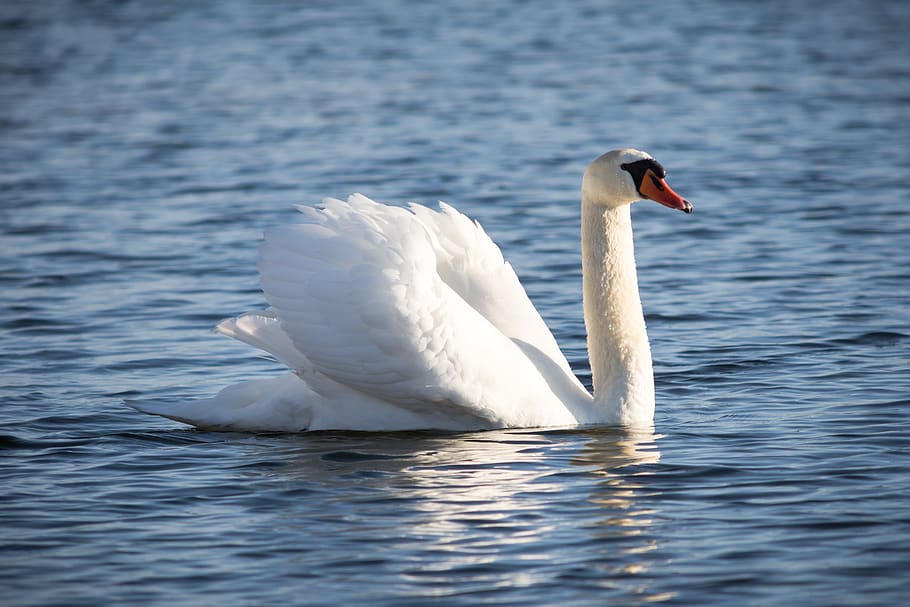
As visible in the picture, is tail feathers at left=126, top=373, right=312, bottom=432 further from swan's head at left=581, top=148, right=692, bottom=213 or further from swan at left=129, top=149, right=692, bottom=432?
swan's head at left=581, top=148, right=692, bottom=213

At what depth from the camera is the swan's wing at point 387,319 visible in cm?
838

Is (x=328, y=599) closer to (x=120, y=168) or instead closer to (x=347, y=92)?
(x=120, y=168)

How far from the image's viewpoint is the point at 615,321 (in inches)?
368

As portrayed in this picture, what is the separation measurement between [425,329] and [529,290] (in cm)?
481

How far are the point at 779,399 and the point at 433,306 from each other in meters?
2.60

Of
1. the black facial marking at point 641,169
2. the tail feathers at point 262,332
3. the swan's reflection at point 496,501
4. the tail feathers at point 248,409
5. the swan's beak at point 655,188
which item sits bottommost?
the swan's reflection at point 496,501

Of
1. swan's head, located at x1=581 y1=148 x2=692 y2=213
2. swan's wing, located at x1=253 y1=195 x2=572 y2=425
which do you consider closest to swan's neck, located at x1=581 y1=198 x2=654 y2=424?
swan's head, located at x1=581 y1=148 x2=692 y2=213

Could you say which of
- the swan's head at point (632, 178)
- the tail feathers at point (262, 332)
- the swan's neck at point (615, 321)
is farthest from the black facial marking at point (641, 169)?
the tail feathers at point (262, 332)

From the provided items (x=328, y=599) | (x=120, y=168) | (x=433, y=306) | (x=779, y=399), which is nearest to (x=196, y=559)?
(x=328, y=599)

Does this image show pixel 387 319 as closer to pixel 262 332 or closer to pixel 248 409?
pixel 262 332

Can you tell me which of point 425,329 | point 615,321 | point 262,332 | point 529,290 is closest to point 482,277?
point 615,321

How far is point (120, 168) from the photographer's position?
18.9 meters

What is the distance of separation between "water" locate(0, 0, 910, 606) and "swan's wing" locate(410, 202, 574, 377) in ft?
2.50

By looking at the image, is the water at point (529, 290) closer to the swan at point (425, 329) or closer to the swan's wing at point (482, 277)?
the swan at point (425, 329)
